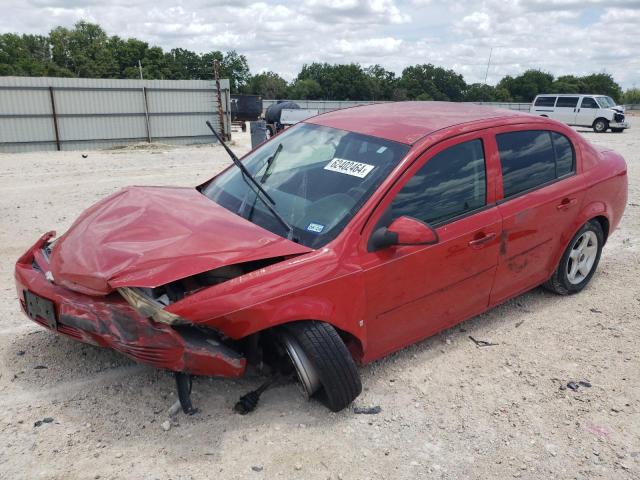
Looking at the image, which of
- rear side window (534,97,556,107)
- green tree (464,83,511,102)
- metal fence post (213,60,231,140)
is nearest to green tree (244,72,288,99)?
green tree (464,83,511,102)

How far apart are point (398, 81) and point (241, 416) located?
77487 millimetres

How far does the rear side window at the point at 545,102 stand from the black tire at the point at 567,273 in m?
26.4

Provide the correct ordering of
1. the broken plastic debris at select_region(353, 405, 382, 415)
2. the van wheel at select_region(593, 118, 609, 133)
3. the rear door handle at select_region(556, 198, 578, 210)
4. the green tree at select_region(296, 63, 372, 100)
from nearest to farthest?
1. the broken plastic debris at select_region(353, 405, 382, 415)
2. the rear door handle at select_region(556, 198, 578, 210)
3. the van wheel at select_region(593, 118, 609, 133)
4. the green tree at select_region(296, 63, 372, 100)

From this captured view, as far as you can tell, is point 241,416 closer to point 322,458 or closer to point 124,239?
point 322,458

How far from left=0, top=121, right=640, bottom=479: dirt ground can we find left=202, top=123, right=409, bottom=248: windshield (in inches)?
41.3

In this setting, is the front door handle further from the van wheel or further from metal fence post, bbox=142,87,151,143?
the van wheel

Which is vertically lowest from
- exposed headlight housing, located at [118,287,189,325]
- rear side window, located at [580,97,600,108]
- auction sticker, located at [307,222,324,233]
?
exposed headlight housing, located at [118,287,189,325]

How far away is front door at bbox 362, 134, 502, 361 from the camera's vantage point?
316 centimetres

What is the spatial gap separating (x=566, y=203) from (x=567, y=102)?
1051 inches

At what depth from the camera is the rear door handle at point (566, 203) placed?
13.6 feet

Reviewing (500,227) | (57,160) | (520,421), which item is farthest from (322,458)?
(57,160)

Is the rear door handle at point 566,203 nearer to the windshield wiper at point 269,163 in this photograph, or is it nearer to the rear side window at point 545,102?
the windshield wiper at point 269,163

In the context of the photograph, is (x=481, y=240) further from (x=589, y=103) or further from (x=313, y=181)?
(x=589, y=103)

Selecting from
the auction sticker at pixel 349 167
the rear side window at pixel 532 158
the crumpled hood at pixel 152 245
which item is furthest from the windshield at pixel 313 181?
the rear side window at pixel 532 158
